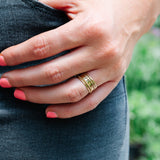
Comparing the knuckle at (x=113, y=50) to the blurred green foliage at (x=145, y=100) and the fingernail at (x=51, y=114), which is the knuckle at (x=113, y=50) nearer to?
the fingernail at (x=51, y=114)

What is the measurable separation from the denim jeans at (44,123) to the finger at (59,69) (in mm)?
47

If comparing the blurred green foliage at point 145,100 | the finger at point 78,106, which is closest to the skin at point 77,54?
the finger at point 78,106

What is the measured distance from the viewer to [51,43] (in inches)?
22.6

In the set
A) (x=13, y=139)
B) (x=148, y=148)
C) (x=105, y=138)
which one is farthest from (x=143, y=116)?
(x=13, y=139)

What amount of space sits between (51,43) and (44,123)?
0.23 m

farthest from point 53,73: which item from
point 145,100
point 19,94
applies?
point 145,100

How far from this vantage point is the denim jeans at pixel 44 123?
2.00 feet

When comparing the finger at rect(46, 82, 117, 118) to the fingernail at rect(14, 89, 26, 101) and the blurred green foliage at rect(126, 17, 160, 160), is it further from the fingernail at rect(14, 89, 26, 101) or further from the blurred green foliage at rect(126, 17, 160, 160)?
the blurred green foliage at rect(126, 17, 160, 160)

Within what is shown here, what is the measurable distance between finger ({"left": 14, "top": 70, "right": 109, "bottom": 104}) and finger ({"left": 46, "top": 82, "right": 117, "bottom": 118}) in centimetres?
3

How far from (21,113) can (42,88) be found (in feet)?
0.31

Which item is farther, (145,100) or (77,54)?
(145,100)

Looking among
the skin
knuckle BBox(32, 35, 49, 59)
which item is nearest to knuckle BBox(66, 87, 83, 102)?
the skin

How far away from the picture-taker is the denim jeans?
Answer: 610mm

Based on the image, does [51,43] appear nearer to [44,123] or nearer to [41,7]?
[41,7]
